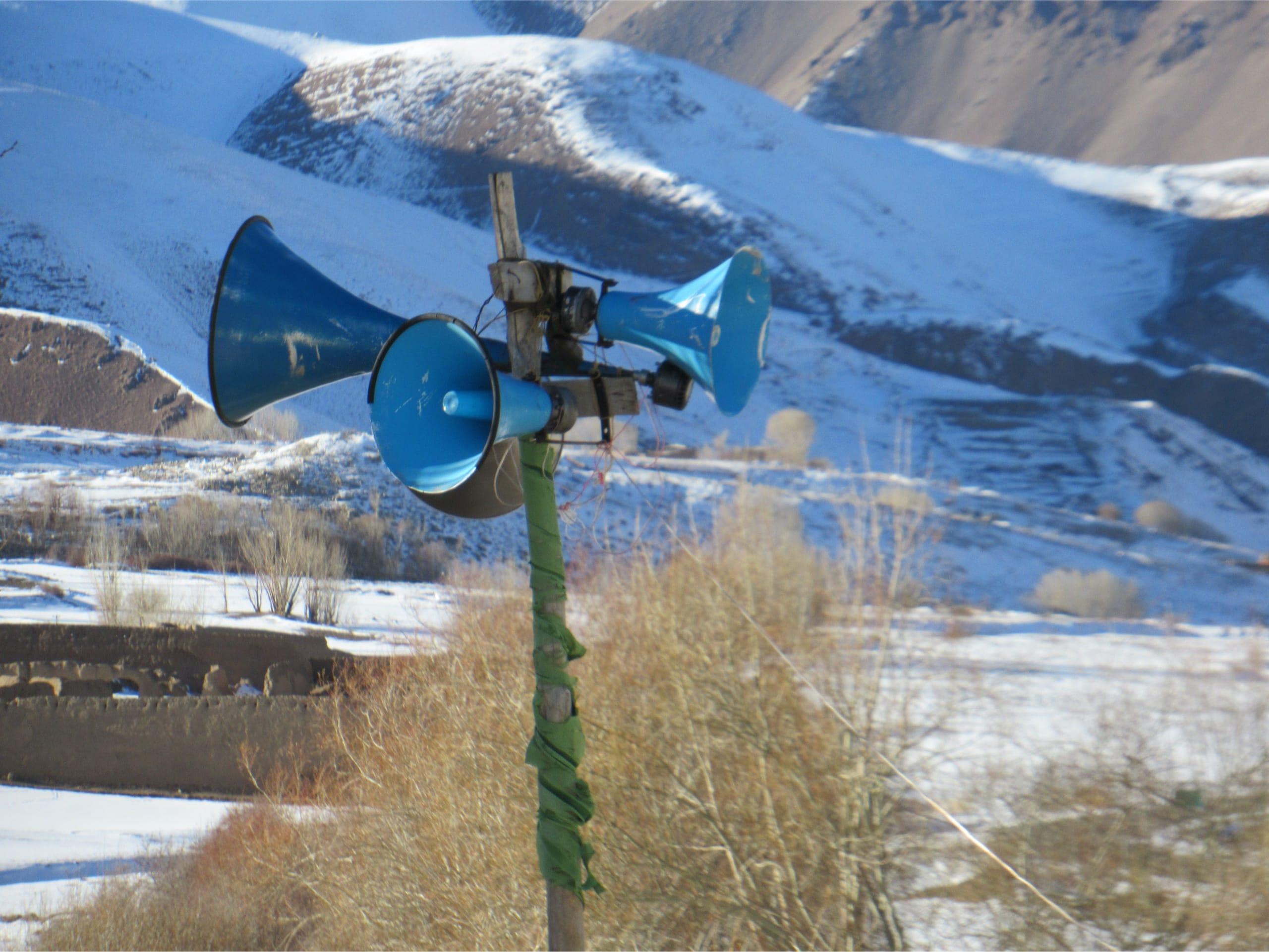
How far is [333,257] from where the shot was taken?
2895 centimetres

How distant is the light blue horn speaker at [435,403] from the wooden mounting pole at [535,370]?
31 cm

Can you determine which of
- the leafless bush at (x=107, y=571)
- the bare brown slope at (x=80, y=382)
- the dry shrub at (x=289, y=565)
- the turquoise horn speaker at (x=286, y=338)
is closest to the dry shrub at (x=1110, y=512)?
the dry shrub at (x=289, y=565)

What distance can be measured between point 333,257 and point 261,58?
3311cm

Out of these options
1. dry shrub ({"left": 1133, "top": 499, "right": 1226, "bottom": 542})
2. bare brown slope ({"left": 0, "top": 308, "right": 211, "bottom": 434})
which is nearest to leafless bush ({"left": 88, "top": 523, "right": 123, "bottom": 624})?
bare brown slope ({"left": 0, "top": 308, "right": 211, "bottom": 434})

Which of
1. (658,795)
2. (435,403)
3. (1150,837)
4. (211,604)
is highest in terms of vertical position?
(435,403)

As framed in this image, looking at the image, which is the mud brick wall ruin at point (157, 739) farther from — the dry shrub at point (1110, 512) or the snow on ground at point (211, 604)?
the dry shrub at point (1110, 512)

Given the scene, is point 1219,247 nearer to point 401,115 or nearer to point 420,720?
point 401,115

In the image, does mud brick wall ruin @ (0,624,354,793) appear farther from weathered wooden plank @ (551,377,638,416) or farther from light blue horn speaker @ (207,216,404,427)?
weathered wooden plank @ (551,377,638,416)

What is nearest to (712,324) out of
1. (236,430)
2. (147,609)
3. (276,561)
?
(147,609)

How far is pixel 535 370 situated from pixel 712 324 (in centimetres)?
47

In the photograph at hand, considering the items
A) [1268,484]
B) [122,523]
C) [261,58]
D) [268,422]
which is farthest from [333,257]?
[261,58]

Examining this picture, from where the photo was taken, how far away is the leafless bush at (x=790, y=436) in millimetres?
21578

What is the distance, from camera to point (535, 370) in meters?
2.23

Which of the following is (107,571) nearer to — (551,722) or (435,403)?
(551,722)
